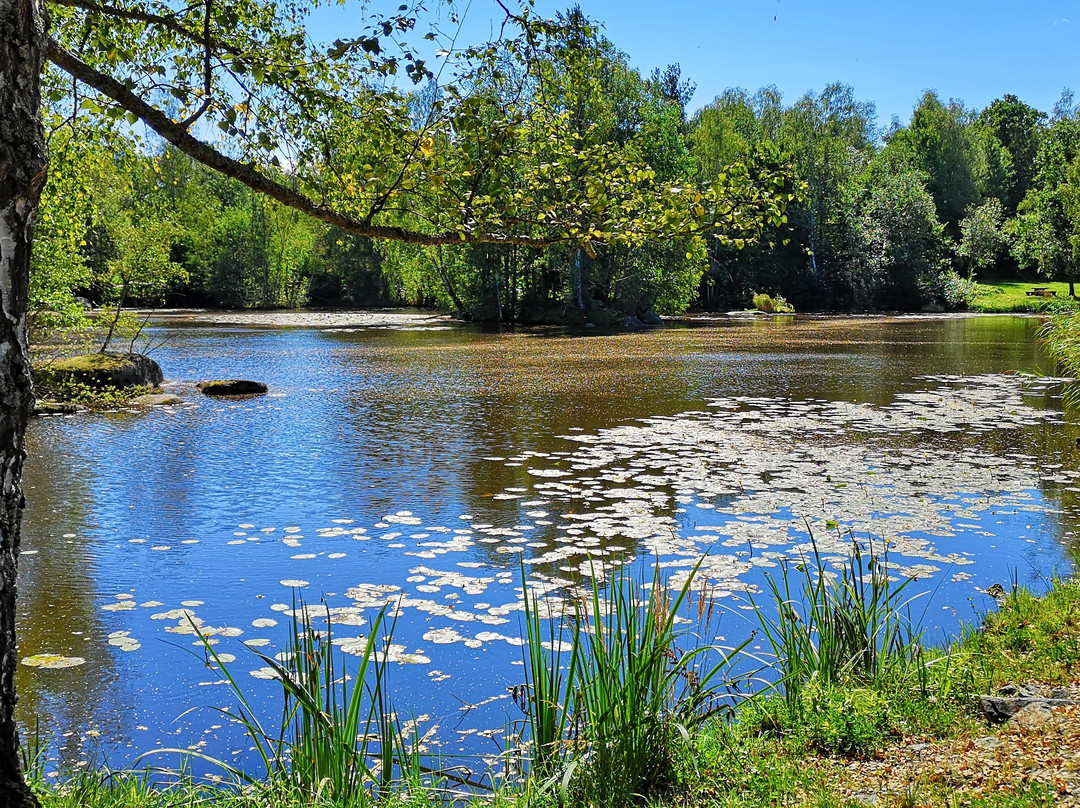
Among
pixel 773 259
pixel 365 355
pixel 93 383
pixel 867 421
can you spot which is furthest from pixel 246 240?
pixel 867 421

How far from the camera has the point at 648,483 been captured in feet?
33.8

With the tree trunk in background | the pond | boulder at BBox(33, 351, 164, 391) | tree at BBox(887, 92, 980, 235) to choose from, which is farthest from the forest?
the tree trunk in background

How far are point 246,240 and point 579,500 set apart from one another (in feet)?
208

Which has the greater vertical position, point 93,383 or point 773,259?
point 773,259

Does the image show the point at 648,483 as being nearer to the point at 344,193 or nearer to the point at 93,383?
the point at 344,193

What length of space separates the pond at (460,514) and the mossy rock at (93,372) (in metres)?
1.29

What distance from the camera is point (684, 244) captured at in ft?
89.0

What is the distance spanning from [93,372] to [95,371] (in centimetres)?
4

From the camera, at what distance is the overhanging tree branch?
4.04 meters

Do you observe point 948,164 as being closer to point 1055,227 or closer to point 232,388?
point 1055,227

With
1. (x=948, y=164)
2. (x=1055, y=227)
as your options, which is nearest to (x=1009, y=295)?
(x=1055, y=227)

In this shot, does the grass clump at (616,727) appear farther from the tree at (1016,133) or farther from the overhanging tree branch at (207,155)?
the tree at (1016,133)

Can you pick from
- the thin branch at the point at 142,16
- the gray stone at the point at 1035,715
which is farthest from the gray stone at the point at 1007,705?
the thin branch at the point at 142,16

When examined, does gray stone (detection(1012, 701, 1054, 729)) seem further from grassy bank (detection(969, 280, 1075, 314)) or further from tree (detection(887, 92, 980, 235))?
tree (detection(887, 92, 980, 235))
